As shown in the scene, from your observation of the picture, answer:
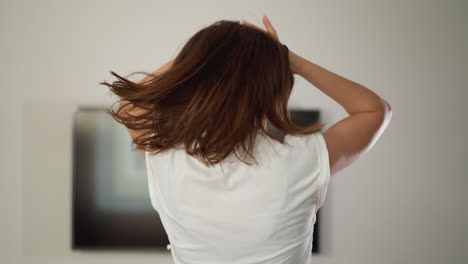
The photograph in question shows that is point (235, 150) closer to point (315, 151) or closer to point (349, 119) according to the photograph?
point (315, 151)

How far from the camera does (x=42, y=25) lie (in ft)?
6.33

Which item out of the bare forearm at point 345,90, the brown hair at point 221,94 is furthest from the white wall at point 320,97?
the brown hair at point 221,94

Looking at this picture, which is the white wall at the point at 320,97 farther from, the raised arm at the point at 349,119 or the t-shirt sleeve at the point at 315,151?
the t-shirt sleeve at the point at 315,151

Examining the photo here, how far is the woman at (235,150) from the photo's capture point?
1.98 ft

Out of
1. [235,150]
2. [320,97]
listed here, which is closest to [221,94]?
[235,150]

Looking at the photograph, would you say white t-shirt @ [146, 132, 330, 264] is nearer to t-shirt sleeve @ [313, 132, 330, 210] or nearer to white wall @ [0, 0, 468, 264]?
t-shirt sleeve @ [313, 132, 330, 210]

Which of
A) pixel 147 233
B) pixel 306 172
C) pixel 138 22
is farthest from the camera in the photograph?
pixel 138 22

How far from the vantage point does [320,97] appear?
6.29ft

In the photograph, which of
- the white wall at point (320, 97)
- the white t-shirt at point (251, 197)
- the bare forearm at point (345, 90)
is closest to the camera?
the white t-shirt at point (251, 197)

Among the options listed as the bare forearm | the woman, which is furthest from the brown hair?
the bare forearm

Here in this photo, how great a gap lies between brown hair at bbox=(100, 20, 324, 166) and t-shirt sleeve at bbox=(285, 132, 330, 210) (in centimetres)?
2

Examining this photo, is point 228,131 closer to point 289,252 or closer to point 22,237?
point 289,252

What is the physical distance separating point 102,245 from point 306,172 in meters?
1.57

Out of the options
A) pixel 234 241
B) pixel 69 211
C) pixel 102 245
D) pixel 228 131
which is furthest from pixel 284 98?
pixel 69 211
